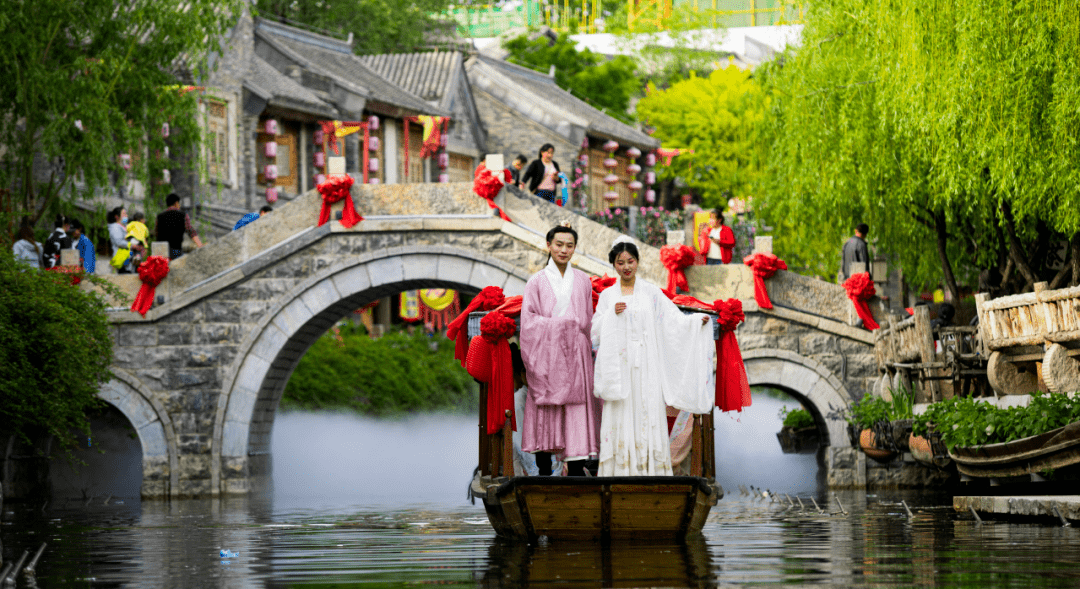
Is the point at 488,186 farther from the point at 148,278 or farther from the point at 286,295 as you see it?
the point at 148,278

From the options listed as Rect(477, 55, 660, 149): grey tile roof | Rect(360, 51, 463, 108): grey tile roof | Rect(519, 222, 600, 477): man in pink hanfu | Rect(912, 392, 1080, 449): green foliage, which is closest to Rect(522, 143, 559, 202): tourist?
Rect(912, 392, 1080, 449): green foliage

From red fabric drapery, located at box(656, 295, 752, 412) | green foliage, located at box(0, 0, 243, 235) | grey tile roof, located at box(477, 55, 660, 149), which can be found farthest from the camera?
grey tile roof, located at box(477, 55, 660, 149)

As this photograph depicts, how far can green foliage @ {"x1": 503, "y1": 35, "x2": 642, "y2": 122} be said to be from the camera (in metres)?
41.3

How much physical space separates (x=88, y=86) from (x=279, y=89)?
9.82 m

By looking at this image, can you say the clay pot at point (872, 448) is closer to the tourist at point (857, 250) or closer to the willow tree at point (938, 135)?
the tourist at point (857, 250)

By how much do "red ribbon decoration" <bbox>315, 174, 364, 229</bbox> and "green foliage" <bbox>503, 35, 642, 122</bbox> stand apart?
2403 cm

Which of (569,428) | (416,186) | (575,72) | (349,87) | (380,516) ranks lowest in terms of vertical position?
(380,516)

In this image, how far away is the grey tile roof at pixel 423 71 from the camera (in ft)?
105

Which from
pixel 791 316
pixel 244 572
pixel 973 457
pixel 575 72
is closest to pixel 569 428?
pixel 244 572

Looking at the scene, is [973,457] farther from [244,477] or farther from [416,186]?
Result: [244,477]

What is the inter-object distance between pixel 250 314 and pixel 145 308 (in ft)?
4.04

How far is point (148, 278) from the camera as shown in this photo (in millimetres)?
16859

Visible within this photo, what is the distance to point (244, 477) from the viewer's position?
17203mm

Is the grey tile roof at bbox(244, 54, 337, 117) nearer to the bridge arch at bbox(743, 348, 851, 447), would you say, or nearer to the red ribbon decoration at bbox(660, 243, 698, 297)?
the red ribbon decoration at bbox(660, 243, 698, 297)
